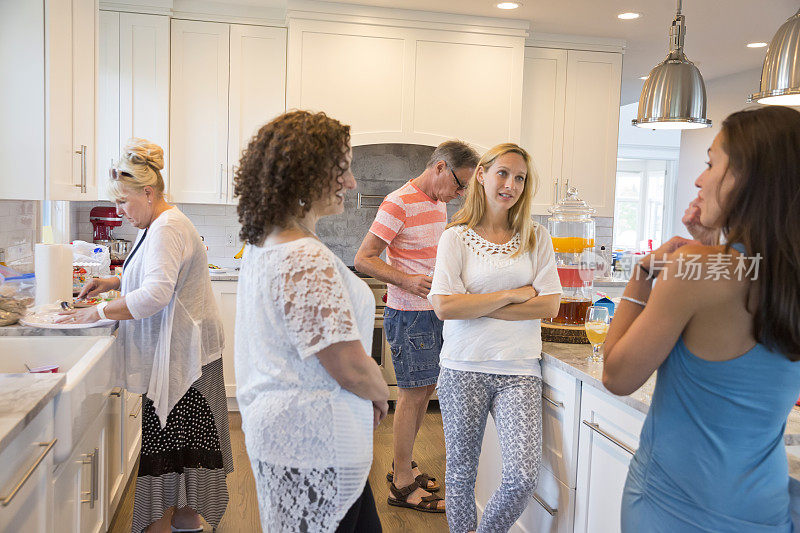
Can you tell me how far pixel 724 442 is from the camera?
3.70 feet

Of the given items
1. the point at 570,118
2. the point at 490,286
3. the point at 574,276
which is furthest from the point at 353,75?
the point at 490,286

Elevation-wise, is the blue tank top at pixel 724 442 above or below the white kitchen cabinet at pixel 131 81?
below

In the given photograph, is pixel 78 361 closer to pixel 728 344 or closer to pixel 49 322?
pixel 49 322

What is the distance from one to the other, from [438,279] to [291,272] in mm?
918

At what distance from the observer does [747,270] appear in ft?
3.50

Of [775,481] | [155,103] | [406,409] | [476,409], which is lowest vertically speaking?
[406,409]

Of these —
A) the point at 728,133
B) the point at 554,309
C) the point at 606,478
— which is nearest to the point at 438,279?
the point at 554,309

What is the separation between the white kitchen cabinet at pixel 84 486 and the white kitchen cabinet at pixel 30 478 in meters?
0.11

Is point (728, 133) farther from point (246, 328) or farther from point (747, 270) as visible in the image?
point (246, 328)

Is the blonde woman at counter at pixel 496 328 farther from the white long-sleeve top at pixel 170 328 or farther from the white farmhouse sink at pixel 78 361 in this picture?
the white farmhouse sink at pixel 78 361

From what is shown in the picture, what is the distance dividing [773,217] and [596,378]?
0.90 m

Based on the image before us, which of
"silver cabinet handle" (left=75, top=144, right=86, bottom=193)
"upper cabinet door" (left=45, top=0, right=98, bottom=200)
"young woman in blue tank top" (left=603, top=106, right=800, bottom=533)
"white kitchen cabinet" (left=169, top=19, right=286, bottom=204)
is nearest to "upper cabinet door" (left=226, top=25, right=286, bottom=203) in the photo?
"white kitchen cabinet" (left=169, top=19, right=286, bottom=204)

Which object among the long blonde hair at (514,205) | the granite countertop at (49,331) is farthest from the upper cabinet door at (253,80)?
the long blonde hair at (514,205)

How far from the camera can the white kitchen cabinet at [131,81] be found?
4.12 metres
